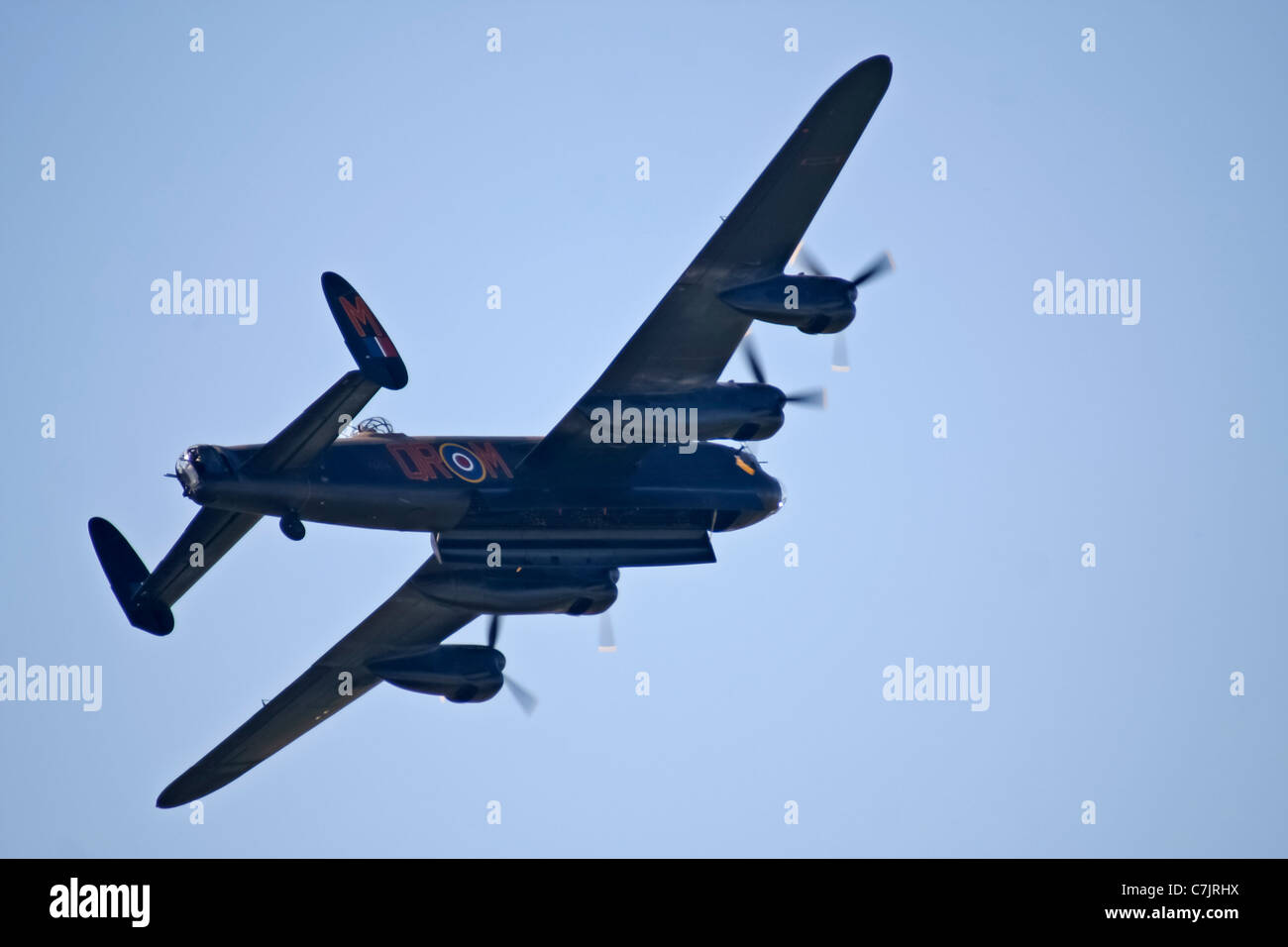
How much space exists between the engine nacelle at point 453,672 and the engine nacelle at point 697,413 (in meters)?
7.84

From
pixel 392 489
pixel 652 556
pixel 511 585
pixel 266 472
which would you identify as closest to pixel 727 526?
pixel 652 556

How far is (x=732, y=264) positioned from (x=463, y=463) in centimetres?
654

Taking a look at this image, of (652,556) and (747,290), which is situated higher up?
A: (747,290)

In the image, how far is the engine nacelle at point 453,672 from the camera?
1736 inches

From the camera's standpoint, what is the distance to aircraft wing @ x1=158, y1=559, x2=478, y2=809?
44.1 meters

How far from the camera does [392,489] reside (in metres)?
38.3

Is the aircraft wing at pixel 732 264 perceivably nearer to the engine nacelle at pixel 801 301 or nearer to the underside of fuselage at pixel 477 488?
the engine nacelle at pixel 801 301

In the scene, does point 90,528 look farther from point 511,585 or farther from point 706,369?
point 706,369

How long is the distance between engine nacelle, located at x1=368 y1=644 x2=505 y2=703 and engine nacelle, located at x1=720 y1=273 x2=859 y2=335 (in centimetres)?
1102

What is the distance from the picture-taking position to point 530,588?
135ft

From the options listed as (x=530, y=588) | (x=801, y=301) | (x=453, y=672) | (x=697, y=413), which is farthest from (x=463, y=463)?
(x=801, y=301)

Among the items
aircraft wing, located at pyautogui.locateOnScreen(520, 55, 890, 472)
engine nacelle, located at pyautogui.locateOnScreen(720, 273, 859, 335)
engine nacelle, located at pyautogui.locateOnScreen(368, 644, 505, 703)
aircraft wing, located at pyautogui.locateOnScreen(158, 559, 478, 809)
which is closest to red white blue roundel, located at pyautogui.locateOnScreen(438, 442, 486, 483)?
aircraft wing, located at pyautogui.locateOnScreen(520, 55, 890, 472)

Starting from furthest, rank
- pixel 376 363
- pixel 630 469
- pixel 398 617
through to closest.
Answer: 1. pixel 398 617
2. pixel 630 469
3. pixel 376 363

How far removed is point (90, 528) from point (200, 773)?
7.99 metres
